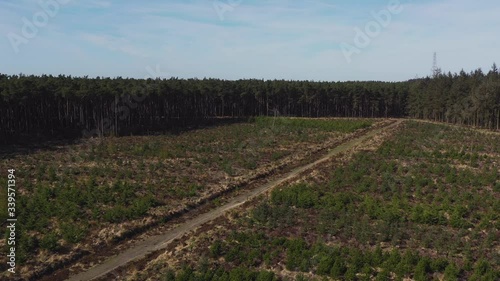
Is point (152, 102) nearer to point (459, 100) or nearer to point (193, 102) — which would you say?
point (193, 102)

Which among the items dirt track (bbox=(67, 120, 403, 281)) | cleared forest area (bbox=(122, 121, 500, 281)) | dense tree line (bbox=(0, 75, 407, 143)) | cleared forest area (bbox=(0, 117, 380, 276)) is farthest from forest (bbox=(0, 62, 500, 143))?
cleared forest area (bbox=(122, 121, 500, 281))

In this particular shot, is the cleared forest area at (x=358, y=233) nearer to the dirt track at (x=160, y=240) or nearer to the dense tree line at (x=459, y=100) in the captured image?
the dirt track at (x=160, y=240)

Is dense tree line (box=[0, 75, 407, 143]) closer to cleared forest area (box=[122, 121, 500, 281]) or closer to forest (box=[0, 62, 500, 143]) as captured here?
forest (box=[0, 62, 500, 143])

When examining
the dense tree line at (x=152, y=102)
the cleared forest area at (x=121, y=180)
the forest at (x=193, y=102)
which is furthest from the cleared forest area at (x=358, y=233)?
the dense tree line at (x=152, y=102)

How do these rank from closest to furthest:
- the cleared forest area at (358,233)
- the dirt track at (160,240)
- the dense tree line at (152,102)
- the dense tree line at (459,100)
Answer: the cleared forest area at (358,233), the dirt track at (160,240), the dense tree line at (152,102), the dense tree line at (459,100)

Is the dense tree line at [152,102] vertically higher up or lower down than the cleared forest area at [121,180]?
higher up

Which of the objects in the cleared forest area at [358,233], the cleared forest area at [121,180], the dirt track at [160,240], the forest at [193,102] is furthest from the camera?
the forest at [193,102]

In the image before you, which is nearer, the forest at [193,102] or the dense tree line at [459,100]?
the forest at [193,102]

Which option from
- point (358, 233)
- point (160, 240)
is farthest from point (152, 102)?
point (358, 233)
